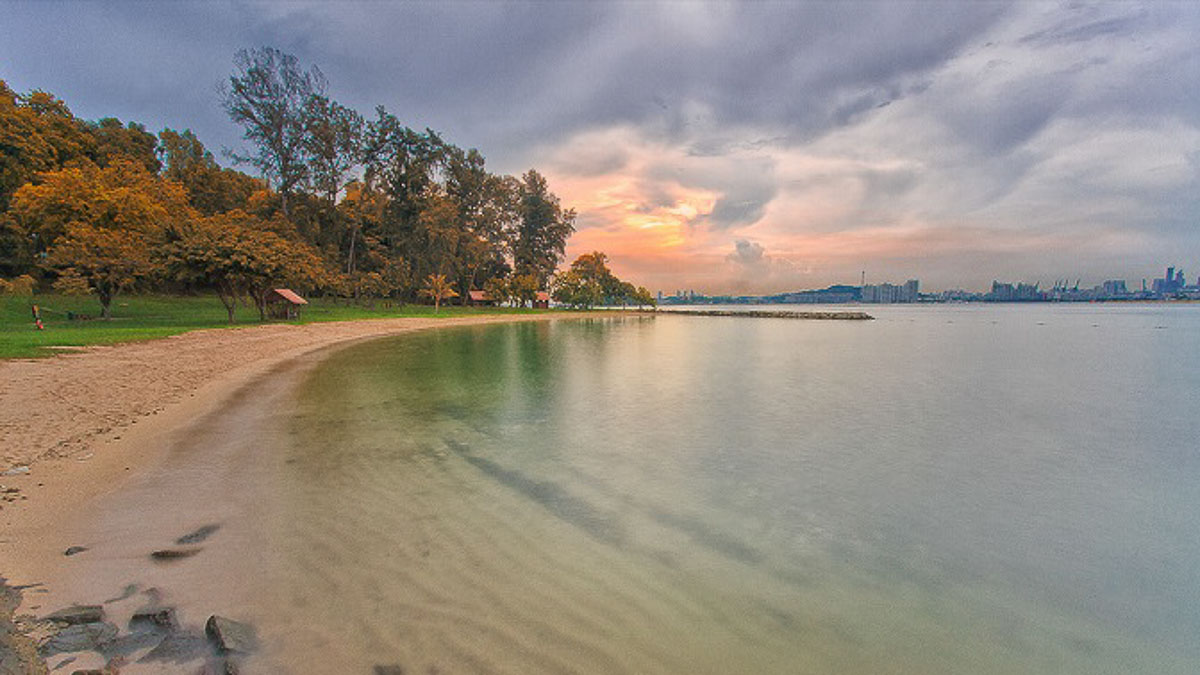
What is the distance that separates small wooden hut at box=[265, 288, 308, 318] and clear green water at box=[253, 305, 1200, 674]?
2784cm

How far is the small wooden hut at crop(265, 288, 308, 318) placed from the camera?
1380 inches

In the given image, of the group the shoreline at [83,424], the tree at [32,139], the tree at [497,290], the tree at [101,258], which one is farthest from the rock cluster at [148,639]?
the tree at [497,290]

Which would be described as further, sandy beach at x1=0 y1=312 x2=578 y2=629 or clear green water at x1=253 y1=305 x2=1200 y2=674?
sandy beach at x1=0 y1=312 x2=578 y2=629

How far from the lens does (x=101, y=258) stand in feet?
85.4

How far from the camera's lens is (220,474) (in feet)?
21.4

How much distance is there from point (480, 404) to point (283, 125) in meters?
48.6

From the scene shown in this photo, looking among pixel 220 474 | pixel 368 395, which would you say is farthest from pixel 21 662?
pixel 368 395

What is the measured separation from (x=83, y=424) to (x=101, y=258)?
27.0m

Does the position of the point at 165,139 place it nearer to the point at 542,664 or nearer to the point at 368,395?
the point at 368,395

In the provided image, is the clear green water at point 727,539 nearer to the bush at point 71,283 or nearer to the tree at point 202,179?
the bush at point 71,283

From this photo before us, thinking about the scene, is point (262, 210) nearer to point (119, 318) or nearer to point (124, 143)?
point (124, 143)

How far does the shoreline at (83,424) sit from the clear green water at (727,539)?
168 centimetres

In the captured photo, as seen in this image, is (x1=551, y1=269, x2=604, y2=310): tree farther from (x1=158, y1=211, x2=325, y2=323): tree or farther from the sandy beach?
the sandy beach

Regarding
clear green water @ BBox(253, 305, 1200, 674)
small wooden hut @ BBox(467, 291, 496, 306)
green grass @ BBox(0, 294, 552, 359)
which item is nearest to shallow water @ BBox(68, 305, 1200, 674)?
clear green water @ BBox(253, 305, 1200, 674)
